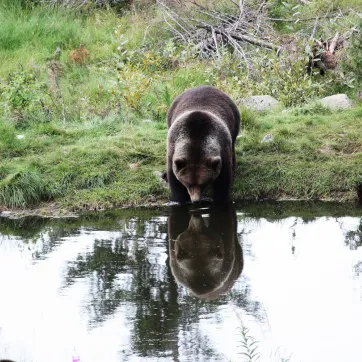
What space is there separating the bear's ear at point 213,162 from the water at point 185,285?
50 centimetres

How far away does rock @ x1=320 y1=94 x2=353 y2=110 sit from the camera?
1128cm

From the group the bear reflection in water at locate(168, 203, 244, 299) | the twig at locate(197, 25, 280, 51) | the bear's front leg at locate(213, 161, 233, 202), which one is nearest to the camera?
the bear reflection in water at locate(168, 203, 244, 299)

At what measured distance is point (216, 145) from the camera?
851 cm

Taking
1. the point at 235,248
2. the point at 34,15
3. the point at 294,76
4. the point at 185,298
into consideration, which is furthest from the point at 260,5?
the point at 185,298

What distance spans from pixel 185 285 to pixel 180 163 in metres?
2.41

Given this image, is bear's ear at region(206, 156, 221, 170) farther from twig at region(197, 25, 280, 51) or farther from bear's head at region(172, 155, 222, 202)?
twig at region(197, 25, 280, 51)

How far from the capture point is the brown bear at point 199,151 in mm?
8336

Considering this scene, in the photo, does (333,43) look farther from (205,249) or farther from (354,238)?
(205,249)

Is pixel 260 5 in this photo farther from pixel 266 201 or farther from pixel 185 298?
pixel 185 298

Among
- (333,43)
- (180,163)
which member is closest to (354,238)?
(180,163)

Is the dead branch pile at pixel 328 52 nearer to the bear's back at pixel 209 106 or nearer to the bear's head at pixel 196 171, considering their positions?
the bear's back at pixel 209 106

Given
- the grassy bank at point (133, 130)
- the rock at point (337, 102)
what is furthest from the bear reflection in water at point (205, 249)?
the rock at point (337, 102)

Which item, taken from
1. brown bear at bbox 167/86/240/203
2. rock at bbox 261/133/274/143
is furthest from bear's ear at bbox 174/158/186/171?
rock at bbox 261/133/274/143

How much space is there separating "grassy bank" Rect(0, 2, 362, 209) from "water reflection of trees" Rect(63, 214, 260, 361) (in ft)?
5.60
